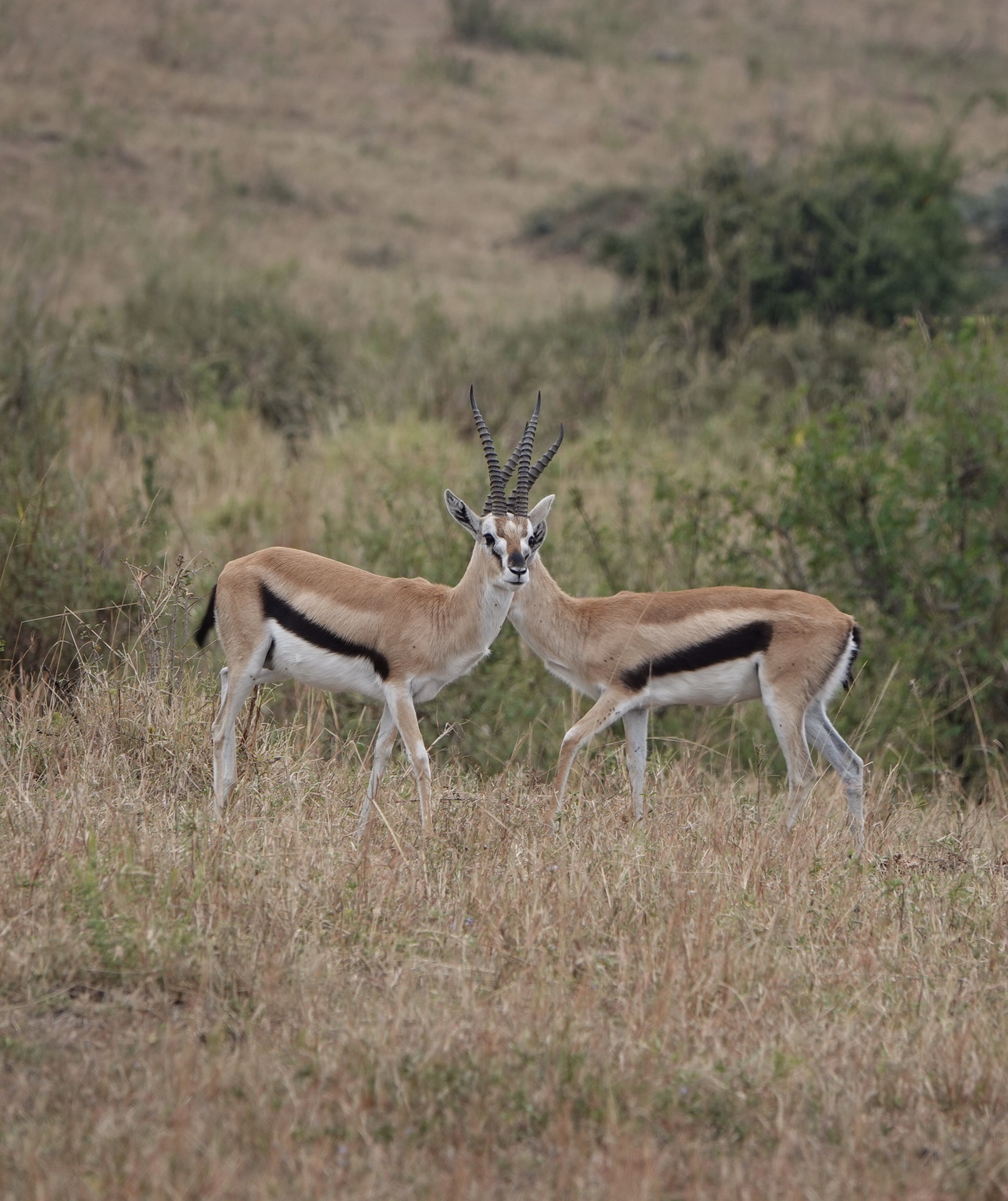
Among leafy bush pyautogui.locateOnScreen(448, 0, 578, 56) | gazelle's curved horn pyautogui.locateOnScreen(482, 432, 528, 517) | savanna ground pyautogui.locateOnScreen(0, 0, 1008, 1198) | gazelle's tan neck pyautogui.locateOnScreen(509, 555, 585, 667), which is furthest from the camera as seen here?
leafy bush pyautogui.locateOnScreen(448, 0, 578, 56)

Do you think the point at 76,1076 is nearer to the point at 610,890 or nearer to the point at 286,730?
the point at 610,890

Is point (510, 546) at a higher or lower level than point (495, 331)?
higher

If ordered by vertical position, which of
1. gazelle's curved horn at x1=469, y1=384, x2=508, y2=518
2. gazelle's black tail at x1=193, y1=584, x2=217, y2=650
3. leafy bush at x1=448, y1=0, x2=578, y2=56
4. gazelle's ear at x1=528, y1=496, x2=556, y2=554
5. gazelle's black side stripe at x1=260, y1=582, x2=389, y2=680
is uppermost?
leafy bush at x1=448, y1=0, x2=578, y2=56

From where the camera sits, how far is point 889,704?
26.7ft

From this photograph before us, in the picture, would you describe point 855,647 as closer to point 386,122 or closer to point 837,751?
point 837,751

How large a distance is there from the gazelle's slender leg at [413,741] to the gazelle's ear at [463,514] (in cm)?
85

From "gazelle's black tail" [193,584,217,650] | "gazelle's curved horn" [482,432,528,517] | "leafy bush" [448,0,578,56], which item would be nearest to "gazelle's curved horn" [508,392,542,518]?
"gazelle's curved horn" [482,432,528,517]

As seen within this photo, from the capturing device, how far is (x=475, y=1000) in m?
3.95

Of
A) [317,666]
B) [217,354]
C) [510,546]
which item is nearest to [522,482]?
[510,546]

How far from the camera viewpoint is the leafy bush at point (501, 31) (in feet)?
111

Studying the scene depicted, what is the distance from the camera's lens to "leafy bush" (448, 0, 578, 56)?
33969 mm

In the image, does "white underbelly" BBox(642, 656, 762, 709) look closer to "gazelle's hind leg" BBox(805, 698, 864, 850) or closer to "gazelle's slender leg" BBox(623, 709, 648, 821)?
"gazelle's slender leg" BBox(623, 709, 648, 821)

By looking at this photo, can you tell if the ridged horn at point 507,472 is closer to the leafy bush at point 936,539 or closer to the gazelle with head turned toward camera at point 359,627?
the gazelle with head turned toward camera at point 359,627

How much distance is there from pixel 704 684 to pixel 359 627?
1549 mm
